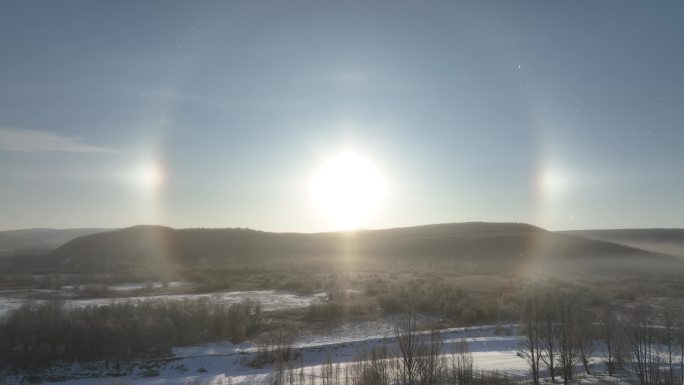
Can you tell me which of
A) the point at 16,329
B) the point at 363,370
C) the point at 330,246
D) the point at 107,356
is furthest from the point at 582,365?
the point at 330,246

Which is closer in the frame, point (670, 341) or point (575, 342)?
point (670, 341)

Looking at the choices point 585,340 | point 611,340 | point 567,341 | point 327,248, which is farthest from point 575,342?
point 327,248

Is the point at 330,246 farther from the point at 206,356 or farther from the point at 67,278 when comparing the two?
the point at 206,356

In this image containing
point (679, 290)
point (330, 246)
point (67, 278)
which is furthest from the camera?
point (330, 246)

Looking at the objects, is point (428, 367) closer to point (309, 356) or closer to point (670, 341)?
point (670, 341)

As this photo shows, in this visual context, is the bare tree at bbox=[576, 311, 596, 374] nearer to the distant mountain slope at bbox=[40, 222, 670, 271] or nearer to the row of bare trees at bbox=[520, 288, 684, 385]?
the row of bare trees at bbox=[520, 288, 684, 385]
